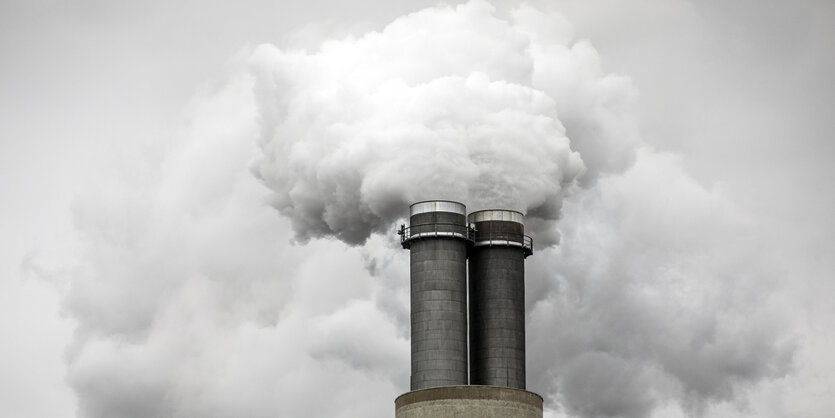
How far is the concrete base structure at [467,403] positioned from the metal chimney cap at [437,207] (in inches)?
546

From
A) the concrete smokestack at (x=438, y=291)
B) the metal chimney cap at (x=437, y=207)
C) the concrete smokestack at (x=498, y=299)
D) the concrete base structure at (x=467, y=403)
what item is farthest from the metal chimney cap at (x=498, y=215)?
the concrete base structure at (x=467, y=403)

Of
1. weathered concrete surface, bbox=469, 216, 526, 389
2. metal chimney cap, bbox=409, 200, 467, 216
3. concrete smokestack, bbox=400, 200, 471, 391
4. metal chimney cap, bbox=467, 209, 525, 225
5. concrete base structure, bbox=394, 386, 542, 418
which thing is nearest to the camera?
concrete base structure, bbox=394, 386, 542, 418

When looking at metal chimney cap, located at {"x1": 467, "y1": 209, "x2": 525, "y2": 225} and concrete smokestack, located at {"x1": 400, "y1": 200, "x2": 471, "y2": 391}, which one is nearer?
concrete smokestack, located at {"x1": 400, "y1": 200, "x2": 471, "y2": 391}

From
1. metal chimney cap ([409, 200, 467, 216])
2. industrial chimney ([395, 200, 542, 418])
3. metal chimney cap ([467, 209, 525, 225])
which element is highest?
metal chimney cap ([467, 209, 525, 225])

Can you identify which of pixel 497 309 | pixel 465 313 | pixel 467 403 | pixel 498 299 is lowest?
pixel 467 403

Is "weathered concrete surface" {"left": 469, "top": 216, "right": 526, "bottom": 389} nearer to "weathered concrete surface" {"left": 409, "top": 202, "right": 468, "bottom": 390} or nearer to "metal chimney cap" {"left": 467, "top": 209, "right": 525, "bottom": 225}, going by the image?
"metal chimney cap" {"left": 467, "top": 209, "right": 525, "bottom": 225}

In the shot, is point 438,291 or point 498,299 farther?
point 498,299

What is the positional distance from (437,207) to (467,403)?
15272 millimetres

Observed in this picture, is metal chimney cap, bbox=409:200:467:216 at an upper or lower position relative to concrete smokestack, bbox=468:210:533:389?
upper

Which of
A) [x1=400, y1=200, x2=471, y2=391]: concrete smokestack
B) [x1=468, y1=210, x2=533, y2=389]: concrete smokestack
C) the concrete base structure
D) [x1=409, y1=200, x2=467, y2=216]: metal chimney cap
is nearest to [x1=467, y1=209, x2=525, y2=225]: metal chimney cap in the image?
[x1=468, y1=210, x2=533, y2=389]: concrete smokestack

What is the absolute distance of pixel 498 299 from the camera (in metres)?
91.1

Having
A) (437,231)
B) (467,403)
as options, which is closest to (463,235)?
(437,231)

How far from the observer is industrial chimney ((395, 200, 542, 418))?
84.1 meters

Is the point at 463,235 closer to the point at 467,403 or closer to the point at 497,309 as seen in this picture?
the point at 497,309
